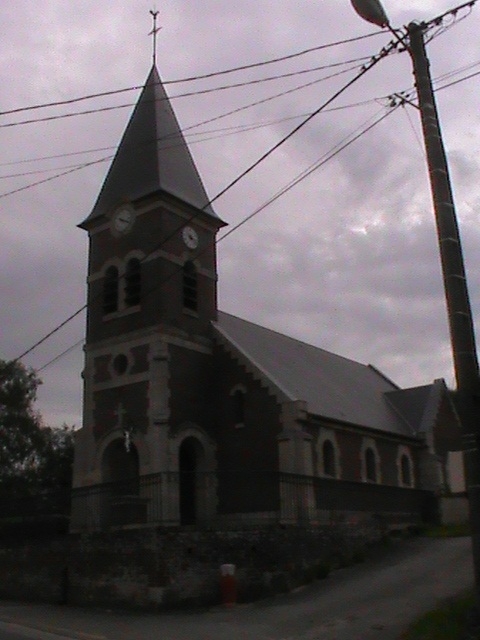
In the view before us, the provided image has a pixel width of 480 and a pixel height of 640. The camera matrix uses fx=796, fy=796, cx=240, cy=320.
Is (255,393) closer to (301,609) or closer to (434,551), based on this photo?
(434,551)

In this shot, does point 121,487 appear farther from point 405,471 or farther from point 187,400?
point 405,471

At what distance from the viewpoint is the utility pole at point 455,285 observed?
445 inches

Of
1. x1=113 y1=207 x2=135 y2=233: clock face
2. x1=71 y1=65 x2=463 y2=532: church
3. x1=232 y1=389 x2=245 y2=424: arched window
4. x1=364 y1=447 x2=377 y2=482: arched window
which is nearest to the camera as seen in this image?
x1=71 y1=65 x2=463 y2=532: church

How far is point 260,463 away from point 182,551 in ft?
25.4

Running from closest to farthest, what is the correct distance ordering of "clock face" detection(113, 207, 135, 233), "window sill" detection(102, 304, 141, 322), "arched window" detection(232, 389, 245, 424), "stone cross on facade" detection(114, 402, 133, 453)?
"stone cross on facade" detection(114, 402, 133, 453), "arched window" detection(232, 389, 245, 424), "window sill" detection(102, 304, 141, 322), "clock face" detection(113, 207, 135, 233)

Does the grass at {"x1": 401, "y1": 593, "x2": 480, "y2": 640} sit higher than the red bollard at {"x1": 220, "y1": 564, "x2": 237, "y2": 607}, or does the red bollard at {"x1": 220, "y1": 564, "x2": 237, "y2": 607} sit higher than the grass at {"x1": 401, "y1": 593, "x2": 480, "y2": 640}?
the red bollard at {"x1": 220, "y1": 564, "x2": 237, "y2": 607}

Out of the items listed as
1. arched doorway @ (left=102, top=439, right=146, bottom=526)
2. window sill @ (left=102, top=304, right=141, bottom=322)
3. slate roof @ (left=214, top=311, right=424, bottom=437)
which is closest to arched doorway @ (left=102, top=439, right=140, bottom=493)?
arched doorway @ (left=102, top=439, right=146, bottom=526)

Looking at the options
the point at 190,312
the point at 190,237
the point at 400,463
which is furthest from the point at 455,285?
the point at 400,463

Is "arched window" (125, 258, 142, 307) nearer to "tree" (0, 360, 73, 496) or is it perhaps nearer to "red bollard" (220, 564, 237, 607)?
"red bollard" (220, 564, 237, 607)

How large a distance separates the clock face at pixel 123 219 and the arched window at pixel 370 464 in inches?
487

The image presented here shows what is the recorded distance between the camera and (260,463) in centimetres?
2628

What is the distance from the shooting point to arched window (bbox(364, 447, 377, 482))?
99.4 ft

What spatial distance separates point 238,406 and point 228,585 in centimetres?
913

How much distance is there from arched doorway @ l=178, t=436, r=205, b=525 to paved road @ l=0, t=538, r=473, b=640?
6.75 metres
